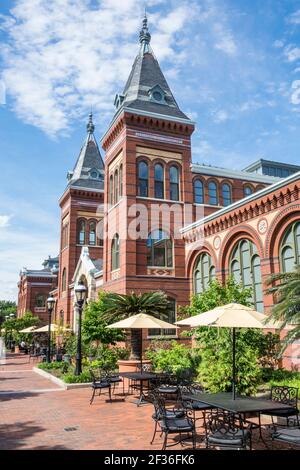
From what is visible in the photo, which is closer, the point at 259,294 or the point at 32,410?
the point at 32,410

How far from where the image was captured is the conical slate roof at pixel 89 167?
41.1 metres

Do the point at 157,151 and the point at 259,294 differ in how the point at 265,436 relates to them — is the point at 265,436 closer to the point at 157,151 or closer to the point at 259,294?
the point at 259,294

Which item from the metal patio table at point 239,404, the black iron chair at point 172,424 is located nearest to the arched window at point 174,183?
the metal patio table at point 239,404

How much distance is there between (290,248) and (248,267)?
10.9ft

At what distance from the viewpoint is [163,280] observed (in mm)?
25109

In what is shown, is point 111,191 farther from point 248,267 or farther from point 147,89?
point 248,267

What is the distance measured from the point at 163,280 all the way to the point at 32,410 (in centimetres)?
1459

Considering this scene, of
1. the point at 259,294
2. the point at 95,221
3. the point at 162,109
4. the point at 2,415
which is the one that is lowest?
the point at 2,415

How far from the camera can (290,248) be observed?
17.0m

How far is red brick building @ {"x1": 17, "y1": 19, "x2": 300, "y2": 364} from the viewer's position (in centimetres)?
1962

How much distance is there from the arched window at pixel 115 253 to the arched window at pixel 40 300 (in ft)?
117

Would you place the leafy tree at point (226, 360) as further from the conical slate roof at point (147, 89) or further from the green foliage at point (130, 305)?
the conical slate roof at point (147, 89)

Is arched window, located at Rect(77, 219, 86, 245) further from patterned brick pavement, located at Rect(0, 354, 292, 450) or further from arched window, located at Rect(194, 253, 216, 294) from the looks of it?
patterned brick pavement, located at Rect(0, 354, 292, 450)
